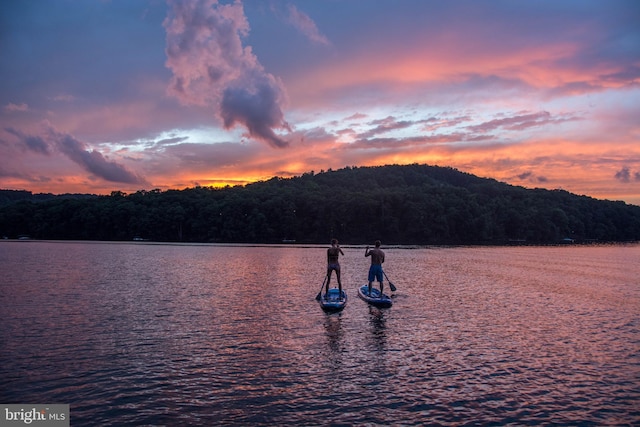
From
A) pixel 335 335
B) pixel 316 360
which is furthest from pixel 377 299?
pixel 316 360

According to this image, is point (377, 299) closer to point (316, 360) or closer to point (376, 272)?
point (376, 272)

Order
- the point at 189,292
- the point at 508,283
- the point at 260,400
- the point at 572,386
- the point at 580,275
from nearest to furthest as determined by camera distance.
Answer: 1. the point at 260,400
2. the point at 572,386
3. the point at 189,292
4. the point at 508,283
5. the point at 580,275

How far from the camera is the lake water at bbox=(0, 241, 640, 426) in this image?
12633 millimetres

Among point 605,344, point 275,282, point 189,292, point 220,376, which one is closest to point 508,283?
point 275,282

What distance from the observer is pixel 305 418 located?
474 inches

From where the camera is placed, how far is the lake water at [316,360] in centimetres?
1263

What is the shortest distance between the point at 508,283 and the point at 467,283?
14.8 ft

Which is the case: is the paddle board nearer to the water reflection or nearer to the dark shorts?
the dark shorts

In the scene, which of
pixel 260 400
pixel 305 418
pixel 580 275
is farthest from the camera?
pixel 580 275

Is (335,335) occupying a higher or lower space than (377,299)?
lower

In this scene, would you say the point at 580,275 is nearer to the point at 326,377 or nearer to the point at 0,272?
the point at 326,377

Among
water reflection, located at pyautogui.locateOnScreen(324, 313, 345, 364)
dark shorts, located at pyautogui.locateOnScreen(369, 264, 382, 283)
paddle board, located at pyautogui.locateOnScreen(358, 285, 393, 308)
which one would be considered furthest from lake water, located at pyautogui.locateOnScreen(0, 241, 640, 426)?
dark shorts, located at pyautogui.locateOnScreen(369, 264, 382, 283)

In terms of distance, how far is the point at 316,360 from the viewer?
1722 centimetres

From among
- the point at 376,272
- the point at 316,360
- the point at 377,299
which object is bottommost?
the point at 316,360
